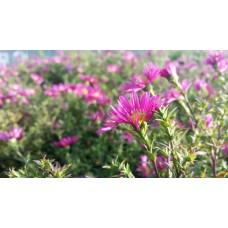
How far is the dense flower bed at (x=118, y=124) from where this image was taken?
852 millimetres

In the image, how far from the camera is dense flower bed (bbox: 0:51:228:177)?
0.85 meters

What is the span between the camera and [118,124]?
2.96ft

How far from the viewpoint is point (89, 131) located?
1.74m

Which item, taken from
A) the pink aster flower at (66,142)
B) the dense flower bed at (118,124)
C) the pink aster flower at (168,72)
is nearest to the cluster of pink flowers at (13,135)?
the dense flower bed at (118,124)

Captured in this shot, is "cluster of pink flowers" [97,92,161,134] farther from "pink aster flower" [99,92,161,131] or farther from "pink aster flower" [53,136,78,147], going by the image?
"pink aster flower" [53,136,78,147]

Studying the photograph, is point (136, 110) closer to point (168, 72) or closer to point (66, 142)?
point (168, 72)

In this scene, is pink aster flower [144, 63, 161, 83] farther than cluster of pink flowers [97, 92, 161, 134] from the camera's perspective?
Yes

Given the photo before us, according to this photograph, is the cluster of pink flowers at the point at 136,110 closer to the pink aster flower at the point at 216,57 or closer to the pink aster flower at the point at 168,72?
the pink aster flower at the point at 168,72

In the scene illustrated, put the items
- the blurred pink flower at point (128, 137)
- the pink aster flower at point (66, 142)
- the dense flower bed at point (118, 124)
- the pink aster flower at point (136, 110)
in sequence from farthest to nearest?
the pink aster flower at point (66, 142), the blurred pink flower at point (128, 137), the dense flower bed at point (118, 124), the pink aster flower at point (136, 110)

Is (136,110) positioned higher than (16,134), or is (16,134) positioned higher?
(136,110)

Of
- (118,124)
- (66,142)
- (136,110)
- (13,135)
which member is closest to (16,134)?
(13,135)

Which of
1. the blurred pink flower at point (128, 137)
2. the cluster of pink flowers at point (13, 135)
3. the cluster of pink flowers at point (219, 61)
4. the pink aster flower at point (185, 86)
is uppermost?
the cluster of pink flowers at point (219, 61)

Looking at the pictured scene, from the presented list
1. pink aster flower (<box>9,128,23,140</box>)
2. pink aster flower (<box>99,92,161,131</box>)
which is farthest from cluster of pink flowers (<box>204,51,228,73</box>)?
pink aster flower (<box>9,128,23,140</box>)
